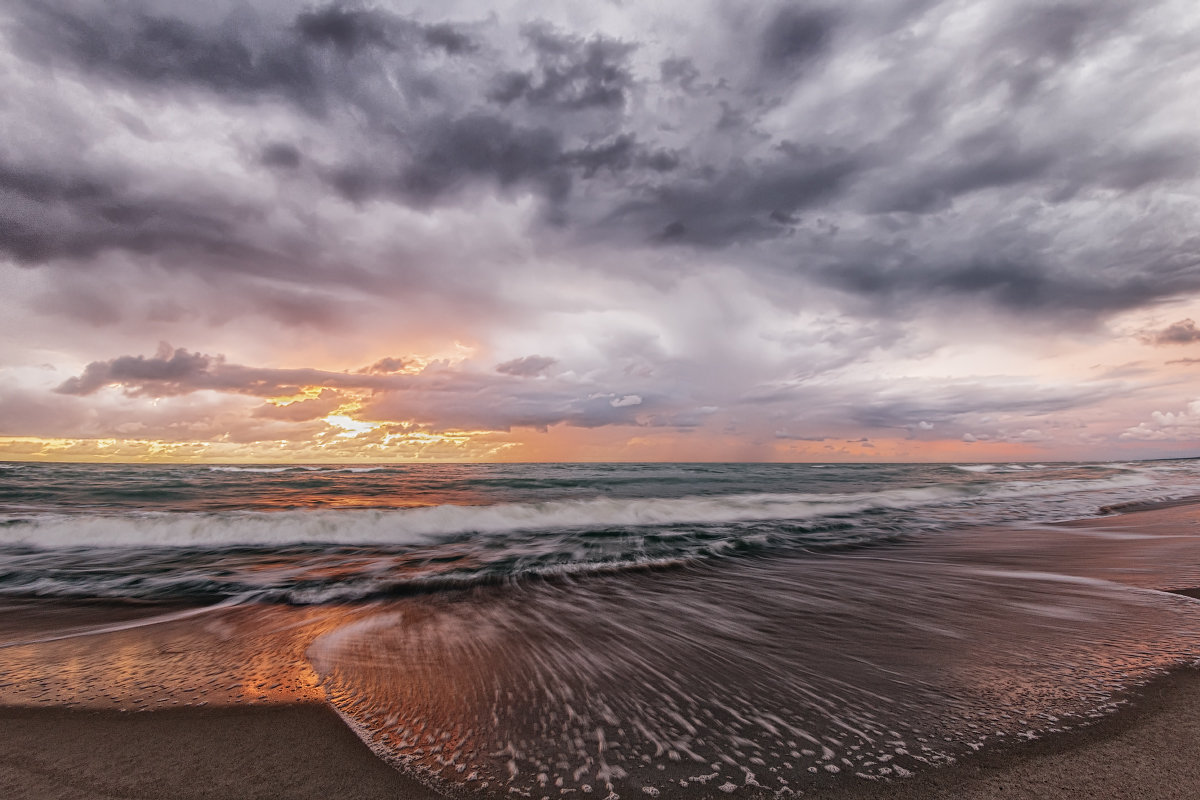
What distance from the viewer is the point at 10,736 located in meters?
2.77

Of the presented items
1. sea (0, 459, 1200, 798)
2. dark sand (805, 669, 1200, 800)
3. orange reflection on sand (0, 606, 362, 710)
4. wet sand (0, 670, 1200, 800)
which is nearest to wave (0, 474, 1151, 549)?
sea (0, 459, 1200, 798)

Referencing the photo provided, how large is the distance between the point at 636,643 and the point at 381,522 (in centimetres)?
1080

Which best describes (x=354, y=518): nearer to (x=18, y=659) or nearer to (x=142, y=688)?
(x=18, y=659)

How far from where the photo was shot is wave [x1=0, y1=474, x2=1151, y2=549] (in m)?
11.3

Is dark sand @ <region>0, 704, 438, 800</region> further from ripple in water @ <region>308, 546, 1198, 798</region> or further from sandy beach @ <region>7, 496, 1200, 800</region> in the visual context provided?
ripple in water @ <region>308, 546, 1198, 798</region>

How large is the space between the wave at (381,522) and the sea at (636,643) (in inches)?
30.2

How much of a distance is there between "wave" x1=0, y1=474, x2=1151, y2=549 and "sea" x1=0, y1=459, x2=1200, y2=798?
30.2 inches

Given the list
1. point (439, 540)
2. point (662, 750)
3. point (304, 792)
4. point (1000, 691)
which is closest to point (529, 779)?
point (662, 750)

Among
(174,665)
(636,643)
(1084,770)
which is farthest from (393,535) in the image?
(1084,770)

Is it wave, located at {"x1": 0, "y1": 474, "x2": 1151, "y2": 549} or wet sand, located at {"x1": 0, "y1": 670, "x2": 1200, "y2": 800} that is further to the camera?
wave, located at {"x1": 0, "y1": 474, "x2": 1151, "y2": 549}

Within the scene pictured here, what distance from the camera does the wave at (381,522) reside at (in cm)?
1131

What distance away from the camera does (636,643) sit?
432 cm

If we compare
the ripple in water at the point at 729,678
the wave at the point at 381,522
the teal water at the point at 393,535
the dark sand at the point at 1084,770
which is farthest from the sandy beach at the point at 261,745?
the wave at the point at 381,522

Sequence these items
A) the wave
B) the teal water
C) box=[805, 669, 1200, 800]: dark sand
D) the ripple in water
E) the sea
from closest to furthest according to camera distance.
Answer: box=[805, 669, 1200, 800]: dark sand, the ripple in water, the sea, the teal water, the wave
